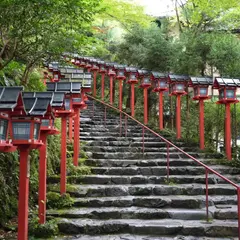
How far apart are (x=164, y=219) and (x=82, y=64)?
1573cm

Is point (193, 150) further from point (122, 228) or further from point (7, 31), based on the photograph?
point (7, 31)

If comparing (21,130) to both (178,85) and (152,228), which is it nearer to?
(152,228)

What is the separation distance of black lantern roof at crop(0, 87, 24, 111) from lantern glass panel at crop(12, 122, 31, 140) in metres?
0.32

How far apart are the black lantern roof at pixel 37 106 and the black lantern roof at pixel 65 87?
268 centimetres

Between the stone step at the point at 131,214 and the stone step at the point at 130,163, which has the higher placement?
the stone step at the point at 130,163

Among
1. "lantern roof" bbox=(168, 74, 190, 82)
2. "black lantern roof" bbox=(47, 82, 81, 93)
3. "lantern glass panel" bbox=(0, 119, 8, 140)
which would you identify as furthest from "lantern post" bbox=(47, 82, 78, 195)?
"lantern roof" bbox=(168, 74, 190, 82)

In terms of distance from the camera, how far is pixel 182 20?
1733 cm

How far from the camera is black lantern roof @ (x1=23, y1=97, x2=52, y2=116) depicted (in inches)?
188

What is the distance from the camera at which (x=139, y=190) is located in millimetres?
7883

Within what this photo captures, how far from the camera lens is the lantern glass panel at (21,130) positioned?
188 inches

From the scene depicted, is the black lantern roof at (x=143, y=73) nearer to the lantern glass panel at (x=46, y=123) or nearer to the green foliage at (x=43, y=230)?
the lantern glass panel at (x=46, y=123)

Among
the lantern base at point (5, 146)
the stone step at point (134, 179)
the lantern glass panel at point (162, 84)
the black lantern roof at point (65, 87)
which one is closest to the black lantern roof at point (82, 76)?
the black lantern roof at point (65, 87)

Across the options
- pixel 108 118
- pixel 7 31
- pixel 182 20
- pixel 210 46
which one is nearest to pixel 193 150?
pixel 210 46

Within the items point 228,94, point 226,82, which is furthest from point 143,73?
point 228,94
